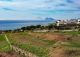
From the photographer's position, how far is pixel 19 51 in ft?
79.8

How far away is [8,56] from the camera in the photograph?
→ 22.9 meters

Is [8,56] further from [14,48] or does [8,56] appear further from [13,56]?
[14,48]

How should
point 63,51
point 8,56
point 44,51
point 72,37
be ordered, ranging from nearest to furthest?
1. point 63,51
2. point 44,51
3. point 8,56
4. point 72,37

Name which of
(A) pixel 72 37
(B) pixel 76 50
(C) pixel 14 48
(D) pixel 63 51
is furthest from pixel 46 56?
(A) pixel 72 37

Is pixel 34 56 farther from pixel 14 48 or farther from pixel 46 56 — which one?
pixel 14 48

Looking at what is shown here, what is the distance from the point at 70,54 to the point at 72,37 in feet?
36.1

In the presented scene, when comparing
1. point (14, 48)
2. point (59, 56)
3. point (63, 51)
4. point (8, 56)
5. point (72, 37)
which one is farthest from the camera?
point (72, 37)

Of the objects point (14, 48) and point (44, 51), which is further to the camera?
point (14, 48)

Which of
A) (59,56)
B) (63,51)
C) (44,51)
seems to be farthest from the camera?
(44,51)

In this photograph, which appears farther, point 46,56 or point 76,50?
point 76,50

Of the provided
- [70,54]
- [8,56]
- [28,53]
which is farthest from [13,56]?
[70,54]

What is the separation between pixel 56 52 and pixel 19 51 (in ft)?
21.0

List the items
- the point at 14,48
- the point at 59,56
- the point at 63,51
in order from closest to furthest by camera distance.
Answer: the point at 59,56 < the point at 63,51 < the point at 14,48

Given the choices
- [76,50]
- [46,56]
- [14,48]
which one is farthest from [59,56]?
[14,48]
